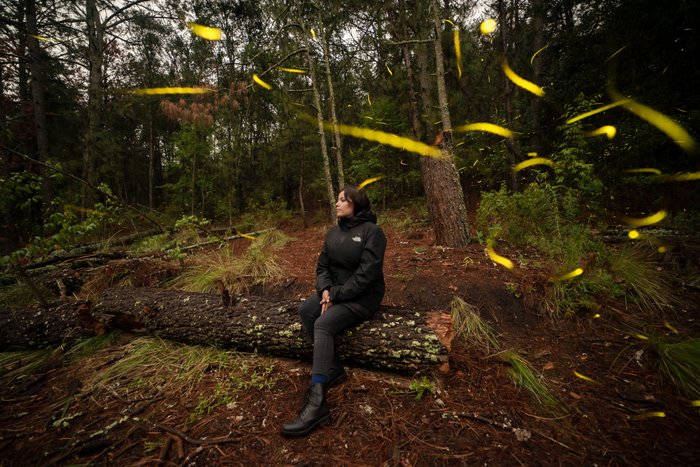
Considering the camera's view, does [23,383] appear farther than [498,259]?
No

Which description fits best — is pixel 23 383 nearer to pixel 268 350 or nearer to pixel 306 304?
pixel 268 350

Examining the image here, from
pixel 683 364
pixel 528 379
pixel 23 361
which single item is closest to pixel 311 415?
pixel 528 379

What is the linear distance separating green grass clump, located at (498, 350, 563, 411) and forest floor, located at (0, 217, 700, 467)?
6 cm

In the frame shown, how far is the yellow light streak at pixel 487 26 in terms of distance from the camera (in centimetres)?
835

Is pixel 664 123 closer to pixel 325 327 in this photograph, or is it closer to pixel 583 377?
pixel 583 377

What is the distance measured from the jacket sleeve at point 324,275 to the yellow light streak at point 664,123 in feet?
23.4

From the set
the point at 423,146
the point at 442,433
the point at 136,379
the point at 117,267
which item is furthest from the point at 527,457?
the point at 117,267

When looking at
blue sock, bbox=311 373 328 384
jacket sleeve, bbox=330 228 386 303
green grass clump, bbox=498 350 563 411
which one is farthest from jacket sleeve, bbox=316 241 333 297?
green grass clump, bbox=498 350 563 411

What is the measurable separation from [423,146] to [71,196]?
13.0m

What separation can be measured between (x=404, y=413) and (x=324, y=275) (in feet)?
4.81

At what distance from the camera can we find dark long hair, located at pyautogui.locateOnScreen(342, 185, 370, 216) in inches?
111

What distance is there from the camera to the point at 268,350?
9.69 ft

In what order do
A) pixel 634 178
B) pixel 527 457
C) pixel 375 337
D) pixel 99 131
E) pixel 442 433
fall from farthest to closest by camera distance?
1. pixel 99 131
2. pixel 634 178
3. pixel 375 337
4. pixel 442 433
5. pixel 527 457

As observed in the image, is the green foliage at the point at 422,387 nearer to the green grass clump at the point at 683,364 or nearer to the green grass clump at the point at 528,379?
the green grass clump at the point at 528,379
